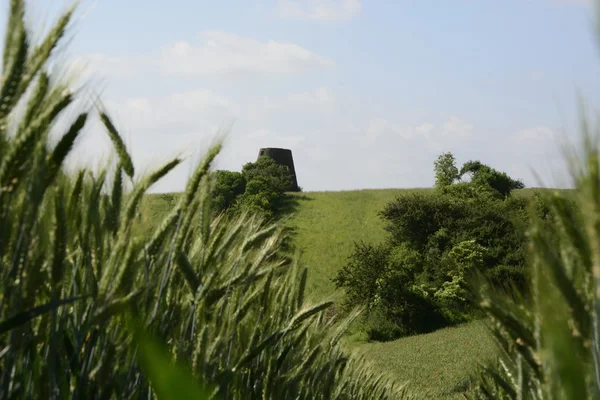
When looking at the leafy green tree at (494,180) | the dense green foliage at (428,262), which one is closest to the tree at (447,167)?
the leafy green tree at (494,180)

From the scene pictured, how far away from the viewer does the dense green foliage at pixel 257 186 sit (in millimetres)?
46125

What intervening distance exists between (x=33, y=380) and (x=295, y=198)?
55.8 meters

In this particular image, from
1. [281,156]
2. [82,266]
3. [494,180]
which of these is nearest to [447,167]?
[494,180]

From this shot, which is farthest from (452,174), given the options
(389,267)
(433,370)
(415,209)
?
(433,370)

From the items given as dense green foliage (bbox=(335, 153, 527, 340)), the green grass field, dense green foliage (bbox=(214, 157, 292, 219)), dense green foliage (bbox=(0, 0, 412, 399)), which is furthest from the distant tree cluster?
dense green foliage (bbox=(0, 0, 412, 399))

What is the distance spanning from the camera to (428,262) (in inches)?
1368

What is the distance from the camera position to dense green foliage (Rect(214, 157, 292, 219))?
46125 mm

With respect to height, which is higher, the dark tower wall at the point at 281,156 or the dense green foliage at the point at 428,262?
the dark tower wall at the point at 281,156

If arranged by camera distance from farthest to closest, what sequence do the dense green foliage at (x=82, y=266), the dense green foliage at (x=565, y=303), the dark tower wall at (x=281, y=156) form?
the dark tower wall at (x=281, y=156) → the dense green foliage at (x=82, y=266) → the dense green foliage at (x=565, y=303)

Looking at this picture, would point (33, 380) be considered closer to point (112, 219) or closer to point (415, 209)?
point (112, 219)

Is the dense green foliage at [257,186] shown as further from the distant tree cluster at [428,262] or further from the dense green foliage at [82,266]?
the dense green foliage at [82,266]

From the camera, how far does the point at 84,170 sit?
189cm

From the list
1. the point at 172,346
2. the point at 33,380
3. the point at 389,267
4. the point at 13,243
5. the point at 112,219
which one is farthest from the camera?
the point at 389,267

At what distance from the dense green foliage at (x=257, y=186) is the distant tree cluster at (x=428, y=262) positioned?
1023 cm
